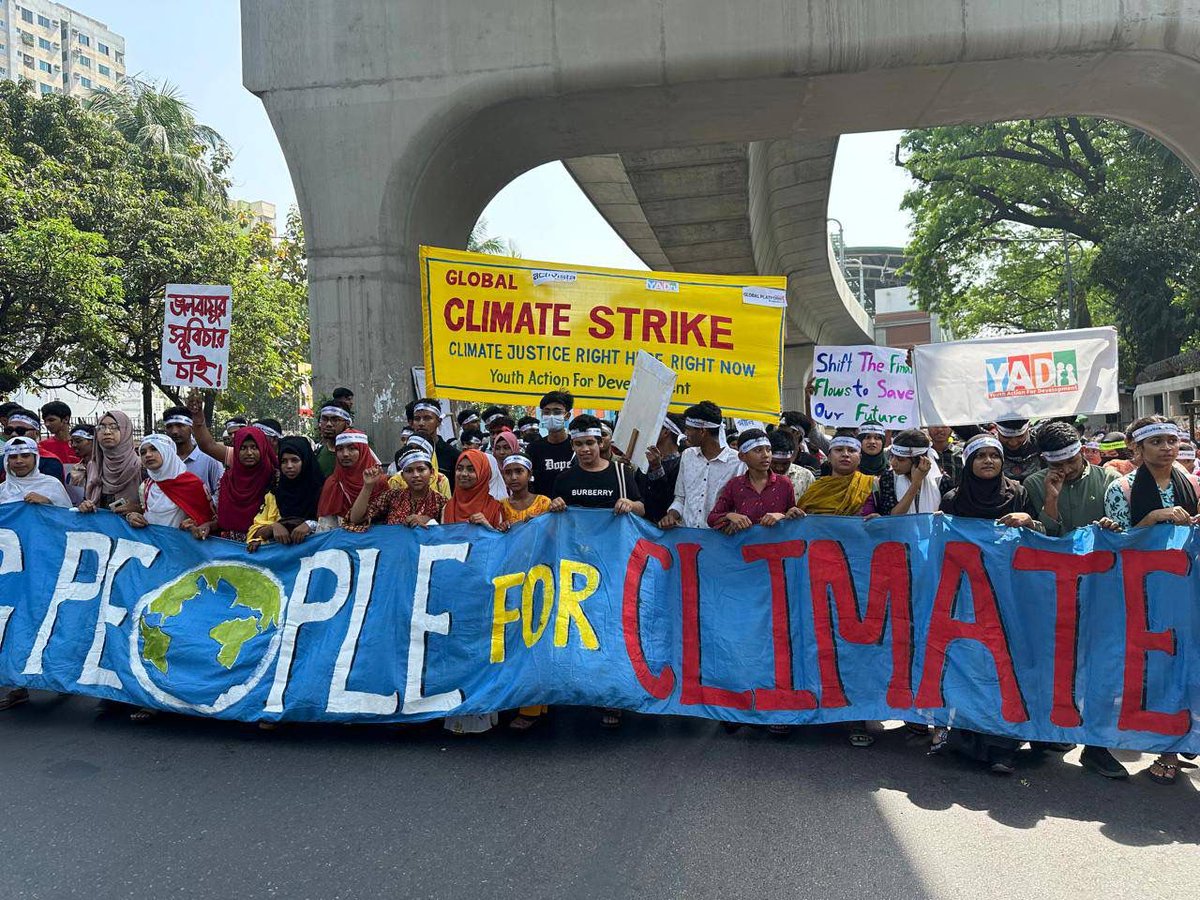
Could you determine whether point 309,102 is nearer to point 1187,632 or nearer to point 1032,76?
point 1032,76

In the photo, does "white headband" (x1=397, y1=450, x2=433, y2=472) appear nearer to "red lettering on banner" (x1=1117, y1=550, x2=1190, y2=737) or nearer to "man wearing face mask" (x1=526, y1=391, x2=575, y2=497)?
"man wearing face mask" (x1=526, y1=391, x2=575, y2=497)

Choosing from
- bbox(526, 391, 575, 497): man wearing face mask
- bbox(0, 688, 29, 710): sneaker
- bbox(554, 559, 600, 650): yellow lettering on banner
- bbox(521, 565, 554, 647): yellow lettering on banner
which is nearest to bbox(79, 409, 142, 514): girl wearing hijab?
bbox(0, 688, 29, 710): sneaker

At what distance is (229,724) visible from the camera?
5.10 m

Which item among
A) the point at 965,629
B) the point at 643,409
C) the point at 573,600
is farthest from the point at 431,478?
the point at 965,629

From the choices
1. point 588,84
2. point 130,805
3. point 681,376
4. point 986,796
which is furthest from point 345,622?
point 588,84

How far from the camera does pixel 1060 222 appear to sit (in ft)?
97.2

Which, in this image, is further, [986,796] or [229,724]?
[229,724]

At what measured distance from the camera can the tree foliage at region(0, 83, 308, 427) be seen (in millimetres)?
15938

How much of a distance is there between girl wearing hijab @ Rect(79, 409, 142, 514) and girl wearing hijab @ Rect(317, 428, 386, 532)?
1470 millimetres

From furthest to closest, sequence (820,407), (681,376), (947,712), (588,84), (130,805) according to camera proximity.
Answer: (588,84)
(820,407)
(681,376)
(947,712)
(130,805)

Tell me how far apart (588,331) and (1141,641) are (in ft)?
12.6

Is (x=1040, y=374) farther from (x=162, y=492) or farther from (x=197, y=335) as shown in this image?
(x=197, y=335)

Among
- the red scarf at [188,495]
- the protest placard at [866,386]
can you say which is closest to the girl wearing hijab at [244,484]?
the red scarf at [188,495]

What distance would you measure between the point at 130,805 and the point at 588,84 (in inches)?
308
